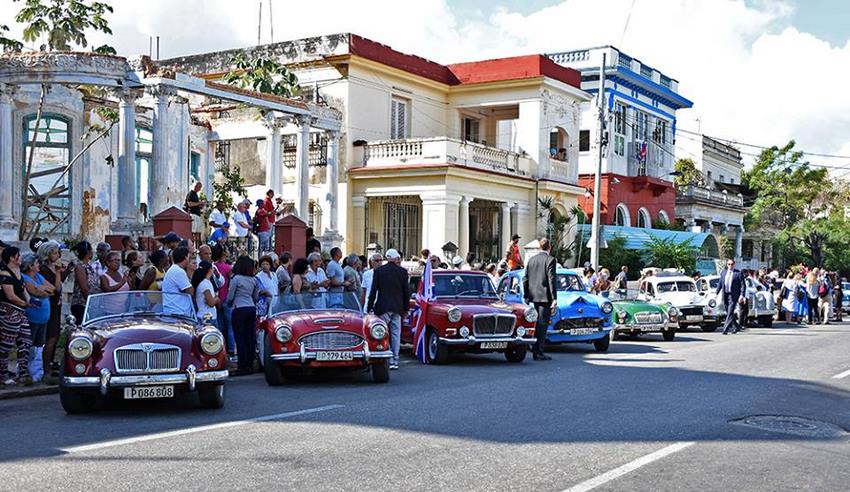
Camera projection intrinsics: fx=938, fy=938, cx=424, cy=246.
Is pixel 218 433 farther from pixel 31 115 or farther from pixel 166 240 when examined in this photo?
pixel 31 115

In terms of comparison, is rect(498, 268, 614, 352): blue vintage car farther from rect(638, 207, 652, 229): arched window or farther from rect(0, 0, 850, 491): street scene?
rect(638, 207, 652, 229): arched window

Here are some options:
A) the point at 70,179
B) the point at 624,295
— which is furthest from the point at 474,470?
the point at 70,179

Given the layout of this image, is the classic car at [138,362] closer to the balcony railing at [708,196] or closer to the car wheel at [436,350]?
the car wheel at [436,350]

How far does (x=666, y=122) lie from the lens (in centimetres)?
4597

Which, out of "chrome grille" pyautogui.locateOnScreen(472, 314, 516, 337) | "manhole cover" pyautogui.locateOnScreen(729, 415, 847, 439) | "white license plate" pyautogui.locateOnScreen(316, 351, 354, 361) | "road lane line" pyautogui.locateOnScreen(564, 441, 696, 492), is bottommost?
"manhole cover" pyautogui.locateOnScreen(729, 415, 847, 439)

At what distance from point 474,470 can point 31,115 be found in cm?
1942

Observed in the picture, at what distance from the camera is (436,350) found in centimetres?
1481

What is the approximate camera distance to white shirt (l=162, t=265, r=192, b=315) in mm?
10508

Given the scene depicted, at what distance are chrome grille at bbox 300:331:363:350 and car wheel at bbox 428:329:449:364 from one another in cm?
302

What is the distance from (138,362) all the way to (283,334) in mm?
2708

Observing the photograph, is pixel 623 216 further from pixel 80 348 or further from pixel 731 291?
pixel 80 348

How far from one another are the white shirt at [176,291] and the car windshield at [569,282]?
31.1 feet

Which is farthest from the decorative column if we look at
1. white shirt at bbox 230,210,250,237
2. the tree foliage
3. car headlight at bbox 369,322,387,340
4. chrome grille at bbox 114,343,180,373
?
chrome grille at bbox 114,343,180,373

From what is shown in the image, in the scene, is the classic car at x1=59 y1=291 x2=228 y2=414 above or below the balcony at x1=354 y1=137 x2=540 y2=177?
below
